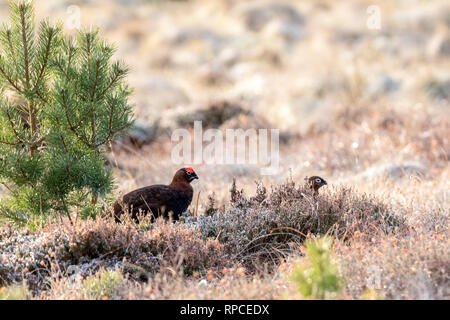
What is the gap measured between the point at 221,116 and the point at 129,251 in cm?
892

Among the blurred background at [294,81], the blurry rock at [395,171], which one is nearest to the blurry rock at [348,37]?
the blurred background at [294,81]

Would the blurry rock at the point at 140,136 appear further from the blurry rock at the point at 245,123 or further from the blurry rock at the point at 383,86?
the blurry rock at the point at 383,86

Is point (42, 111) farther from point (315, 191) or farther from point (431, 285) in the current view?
point (431, 285)

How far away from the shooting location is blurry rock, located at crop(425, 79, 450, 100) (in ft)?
57.9

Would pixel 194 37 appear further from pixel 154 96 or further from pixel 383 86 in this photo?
pixel 154 96

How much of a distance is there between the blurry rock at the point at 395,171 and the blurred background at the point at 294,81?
1.2 inches

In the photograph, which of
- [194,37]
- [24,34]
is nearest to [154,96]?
[24,34]

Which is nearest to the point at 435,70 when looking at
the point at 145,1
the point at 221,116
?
the point at 221,116

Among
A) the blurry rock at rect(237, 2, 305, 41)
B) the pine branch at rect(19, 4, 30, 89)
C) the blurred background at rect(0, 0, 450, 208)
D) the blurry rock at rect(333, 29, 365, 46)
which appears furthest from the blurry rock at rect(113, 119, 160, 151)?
the blurry rock at rect(237, 2, 305, 41)

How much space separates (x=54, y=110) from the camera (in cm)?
580

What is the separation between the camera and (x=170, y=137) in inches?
507

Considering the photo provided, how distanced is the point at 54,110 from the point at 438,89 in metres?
14.6

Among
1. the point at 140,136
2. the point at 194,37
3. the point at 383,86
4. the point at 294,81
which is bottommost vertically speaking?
the point at 140,136

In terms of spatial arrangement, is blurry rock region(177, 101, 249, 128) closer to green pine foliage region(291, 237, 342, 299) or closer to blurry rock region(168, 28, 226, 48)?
green pine foliage region(291, 237, 342, 299)
